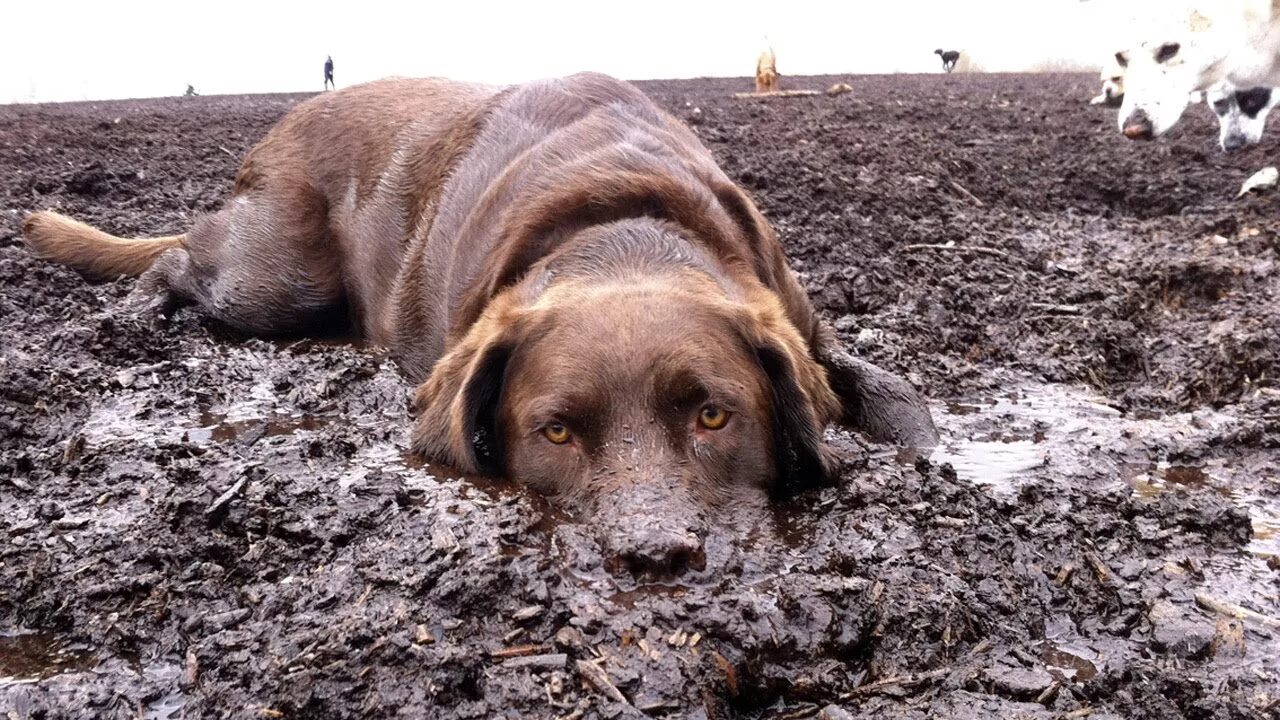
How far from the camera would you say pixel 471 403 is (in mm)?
3285

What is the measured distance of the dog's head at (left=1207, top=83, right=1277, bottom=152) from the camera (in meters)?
9.62

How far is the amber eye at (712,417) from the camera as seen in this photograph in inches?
118

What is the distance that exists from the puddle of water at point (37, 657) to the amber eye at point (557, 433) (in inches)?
46.0

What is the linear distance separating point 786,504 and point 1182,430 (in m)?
1.53

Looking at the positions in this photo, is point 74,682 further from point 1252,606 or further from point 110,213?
point 110,213

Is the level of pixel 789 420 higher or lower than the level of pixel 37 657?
higher

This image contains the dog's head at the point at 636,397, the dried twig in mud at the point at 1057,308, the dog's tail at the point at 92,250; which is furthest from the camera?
the dog's tail at the point at 92,250

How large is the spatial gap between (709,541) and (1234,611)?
1126 millimetres

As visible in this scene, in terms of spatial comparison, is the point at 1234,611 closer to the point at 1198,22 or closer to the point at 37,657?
the point at 37,657

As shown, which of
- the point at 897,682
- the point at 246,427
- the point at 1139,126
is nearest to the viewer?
the point at 897,682

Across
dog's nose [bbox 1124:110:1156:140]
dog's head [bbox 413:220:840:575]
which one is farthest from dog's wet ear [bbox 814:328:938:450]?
dog's nose [bbox 1124:110:1156:140]

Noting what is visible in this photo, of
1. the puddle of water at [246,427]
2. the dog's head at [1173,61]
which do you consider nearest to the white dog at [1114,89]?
the dog's head at [1173,61]

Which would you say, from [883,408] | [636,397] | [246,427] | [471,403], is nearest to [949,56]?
[883,408]

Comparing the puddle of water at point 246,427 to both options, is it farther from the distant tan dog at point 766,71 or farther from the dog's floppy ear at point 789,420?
the distant tan dog at point 766,71
